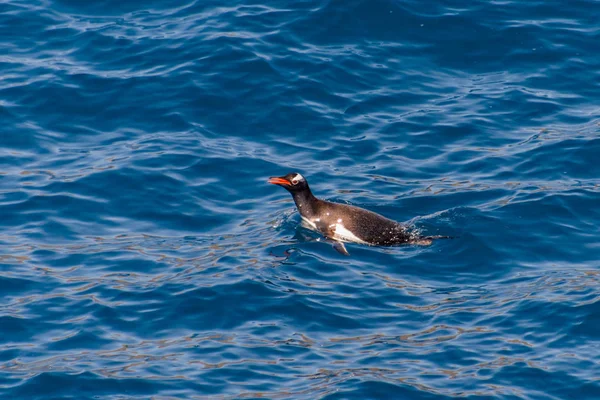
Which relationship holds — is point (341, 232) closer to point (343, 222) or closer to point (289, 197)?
point (343, 222)

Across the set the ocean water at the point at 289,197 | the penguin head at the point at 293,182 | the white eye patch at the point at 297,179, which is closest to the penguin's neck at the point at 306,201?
the penguin head at the point at 293,182

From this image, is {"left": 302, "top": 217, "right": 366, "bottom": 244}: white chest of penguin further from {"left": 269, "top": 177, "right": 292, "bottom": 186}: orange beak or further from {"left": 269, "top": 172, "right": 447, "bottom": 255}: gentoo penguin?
{"left": 269, "top": 177, "right": 292, "bottom": 186}: orange beak

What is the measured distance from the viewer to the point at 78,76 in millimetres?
20453

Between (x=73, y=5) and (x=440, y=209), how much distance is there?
37.5 ft

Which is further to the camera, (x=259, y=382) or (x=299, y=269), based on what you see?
(x=299, y=269)

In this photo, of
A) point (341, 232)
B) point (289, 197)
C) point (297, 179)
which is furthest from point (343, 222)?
point (289, 197)

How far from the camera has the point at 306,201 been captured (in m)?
16.6

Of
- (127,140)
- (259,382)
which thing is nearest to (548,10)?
(127,140)

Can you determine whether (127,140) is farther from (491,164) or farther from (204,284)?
(491,164)

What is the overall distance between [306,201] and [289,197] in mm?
1211

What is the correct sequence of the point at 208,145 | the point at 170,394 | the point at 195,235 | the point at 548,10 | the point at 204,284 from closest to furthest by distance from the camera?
the point at 170,394, the point at 204,284, the point at 195,235, the point at 208,145, the point at 548,10

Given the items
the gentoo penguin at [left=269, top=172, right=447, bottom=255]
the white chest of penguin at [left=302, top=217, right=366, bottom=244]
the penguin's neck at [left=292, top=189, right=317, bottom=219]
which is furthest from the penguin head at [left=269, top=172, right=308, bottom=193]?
the white chest of penguin at [left=302, top=217, right=366, bottom=244]

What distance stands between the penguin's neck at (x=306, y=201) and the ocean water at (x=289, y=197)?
1.12 ft

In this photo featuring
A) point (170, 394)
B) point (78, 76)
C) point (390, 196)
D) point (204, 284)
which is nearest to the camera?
point (170, 394)
